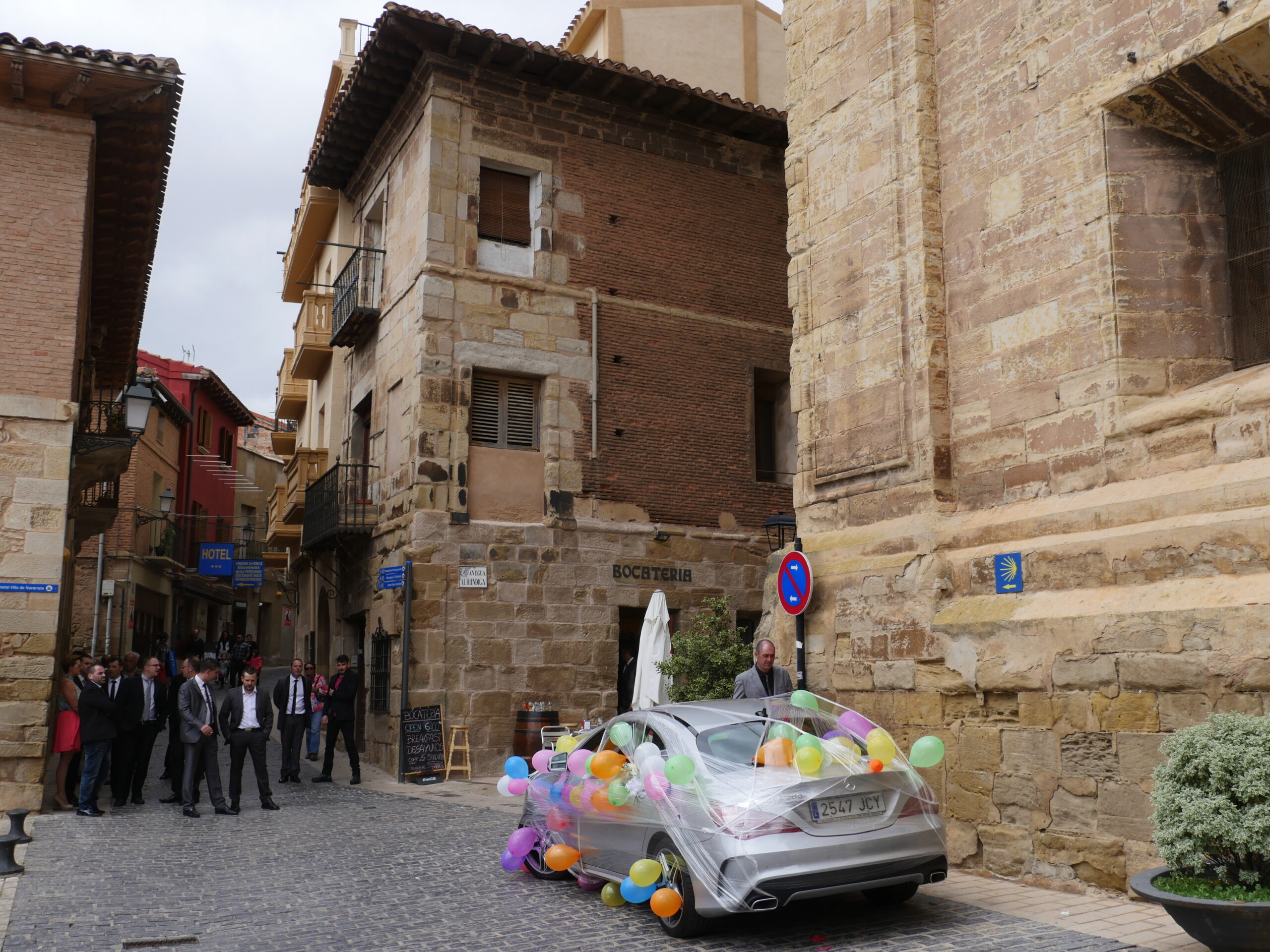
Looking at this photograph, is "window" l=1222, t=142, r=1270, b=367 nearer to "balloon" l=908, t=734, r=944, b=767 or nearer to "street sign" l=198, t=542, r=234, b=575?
"balloon" l=908, t=734, r=944, b=767

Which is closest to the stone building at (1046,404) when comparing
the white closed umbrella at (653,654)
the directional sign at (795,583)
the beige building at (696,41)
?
the directional sign at (795,583)

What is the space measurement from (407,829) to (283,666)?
1524 inches

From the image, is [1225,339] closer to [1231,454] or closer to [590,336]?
[1231,454]

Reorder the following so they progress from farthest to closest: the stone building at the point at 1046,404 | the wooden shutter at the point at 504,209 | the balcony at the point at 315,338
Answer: the balcony at the point at 315,338 < the wooden shutter at the point at 504,209 < the stone building at the point at 1046,404

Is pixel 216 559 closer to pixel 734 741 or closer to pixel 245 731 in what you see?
pixel 245 731

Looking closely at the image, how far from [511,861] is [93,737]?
6.15 m

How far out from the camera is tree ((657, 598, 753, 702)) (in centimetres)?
1362

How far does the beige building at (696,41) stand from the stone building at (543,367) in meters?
2.76

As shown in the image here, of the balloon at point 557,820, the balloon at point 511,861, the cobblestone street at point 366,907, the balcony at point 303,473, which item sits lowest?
the cobblestone street at point 366,907

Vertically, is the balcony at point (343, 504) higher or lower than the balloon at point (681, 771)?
higher

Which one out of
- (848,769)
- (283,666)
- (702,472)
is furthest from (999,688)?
(283,666)

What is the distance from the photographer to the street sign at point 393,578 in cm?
1579

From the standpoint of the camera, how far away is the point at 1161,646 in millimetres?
6953

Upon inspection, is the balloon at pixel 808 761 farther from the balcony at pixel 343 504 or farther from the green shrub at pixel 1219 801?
the balcony at pixel 343 504
